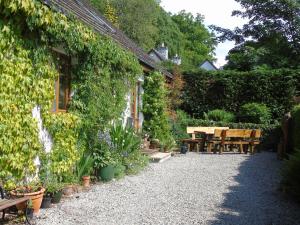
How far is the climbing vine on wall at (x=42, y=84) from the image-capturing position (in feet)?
20.0

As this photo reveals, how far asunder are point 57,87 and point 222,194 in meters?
3.89

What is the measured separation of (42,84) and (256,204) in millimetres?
4257

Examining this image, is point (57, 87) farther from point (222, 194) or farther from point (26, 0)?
point (222, 194)

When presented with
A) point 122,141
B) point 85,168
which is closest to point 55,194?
point 85,168

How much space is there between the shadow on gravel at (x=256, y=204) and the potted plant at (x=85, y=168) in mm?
2785

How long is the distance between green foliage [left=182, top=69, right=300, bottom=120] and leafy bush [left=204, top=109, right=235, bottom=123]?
0.99 meters

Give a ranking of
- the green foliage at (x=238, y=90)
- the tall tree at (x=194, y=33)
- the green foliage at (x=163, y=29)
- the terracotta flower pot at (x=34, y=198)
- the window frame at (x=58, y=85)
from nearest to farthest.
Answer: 1. the terracotta flower pot at (x=34, y=198)
2. the window frame at (x=58, y=85)
3. the green foliage at (x=238, y=90)
4. the green foliage at (x=163, y=29)
5. the tall tree at (x=194, y=33)

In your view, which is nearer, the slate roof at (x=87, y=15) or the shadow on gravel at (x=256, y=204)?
the shadow on gravel at (x=256, y=204)

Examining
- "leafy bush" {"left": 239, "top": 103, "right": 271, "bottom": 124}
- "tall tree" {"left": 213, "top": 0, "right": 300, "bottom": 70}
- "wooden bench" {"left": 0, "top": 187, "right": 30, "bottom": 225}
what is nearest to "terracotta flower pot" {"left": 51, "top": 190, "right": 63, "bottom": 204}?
"wooden bench" {"left": 0, "top": 187, "right": 30, "bottom": 225}

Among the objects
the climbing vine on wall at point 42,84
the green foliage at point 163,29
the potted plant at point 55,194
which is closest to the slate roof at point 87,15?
the climbing vine on wall at point 42,84

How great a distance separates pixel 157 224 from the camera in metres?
5.84

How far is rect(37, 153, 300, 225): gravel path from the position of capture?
610cm

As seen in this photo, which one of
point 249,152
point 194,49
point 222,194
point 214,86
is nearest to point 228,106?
point 214,86

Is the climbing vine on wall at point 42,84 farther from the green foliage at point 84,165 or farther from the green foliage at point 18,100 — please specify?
the green foliage at point 84,165
